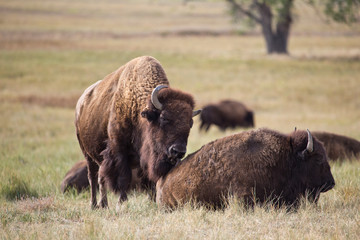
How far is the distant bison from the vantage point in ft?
32.0

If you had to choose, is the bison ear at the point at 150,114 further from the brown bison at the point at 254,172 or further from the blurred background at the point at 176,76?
Answer: the blurred background at the point at 176,76

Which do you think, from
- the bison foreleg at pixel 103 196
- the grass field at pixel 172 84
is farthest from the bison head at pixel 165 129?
the bison foreleg at pixel 103 196

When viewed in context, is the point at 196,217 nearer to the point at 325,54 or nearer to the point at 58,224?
the point at 58,224

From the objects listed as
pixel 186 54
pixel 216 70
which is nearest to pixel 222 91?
pixel 216 70

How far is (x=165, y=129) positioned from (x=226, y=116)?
16.3 meters

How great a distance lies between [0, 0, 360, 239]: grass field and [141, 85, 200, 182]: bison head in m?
0.60

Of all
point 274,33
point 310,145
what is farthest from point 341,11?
point 310,145

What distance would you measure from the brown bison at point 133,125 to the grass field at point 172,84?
0.55 meters

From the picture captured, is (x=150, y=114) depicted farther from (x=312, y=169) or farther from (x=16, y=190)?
(x=16, y=190)

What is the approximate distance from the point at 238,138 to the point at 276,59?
107 ft

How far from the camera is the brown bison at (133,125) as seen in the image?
6.27 m

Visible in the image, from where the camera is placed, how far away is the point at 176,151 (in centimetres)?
605

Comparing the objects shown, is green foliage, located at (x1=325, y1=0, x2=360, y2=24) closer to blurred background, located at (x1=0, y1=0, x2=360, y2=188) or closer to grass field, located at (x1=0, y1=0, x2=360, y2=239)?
blurred background, located at (x1=0, y1=0, x2=360, y2=188)

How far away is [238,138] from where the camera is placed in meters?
6.19
